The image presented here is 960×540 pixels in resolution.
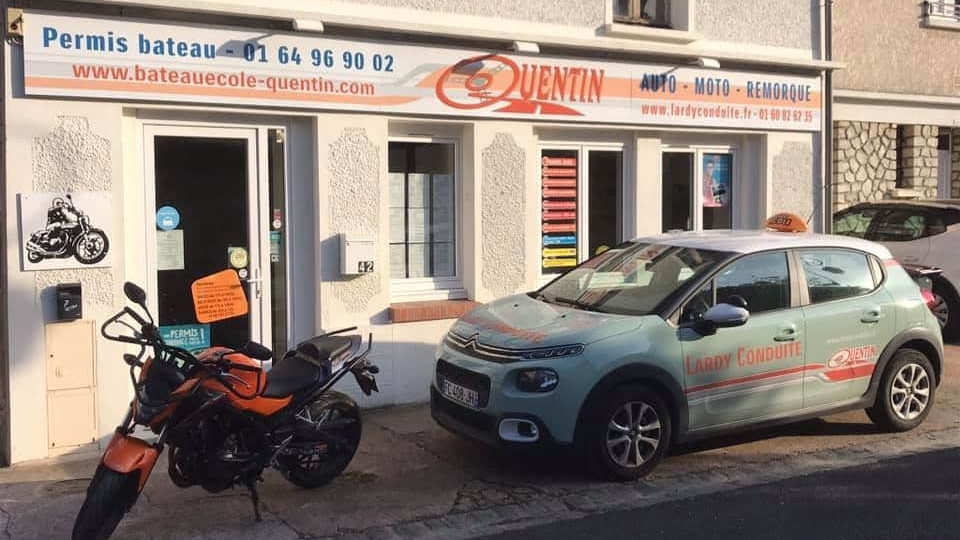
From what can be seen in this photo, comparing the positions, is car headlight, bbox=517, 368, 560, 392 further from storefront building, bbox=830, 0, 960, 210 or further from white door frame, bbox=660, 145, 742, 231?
storefront building, bbox=830, 0, 960, 210

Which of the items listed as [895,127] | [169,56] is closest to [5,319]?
[169,56]

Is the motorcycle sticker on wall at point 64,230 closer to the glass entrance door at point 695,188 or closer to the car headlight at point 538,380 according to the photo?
the car headlight at point 538,380

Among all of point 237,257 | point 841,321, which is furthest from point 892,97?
point 237,257

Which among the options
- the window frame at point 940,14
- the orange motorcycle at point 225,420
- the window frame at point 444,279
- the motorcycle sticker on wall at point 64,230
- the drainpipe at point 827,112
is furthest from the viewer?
the window frame at point 940,14

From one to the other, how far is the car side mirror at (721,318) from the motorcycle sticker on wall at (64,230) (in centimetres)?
420

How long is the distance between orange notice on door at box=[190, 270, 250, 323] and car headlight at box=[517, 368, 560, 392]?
285cm

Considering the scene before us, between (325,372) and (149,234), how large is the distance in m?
2.36

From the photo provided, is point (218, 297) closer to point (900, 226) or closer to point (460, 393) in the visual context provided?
point (460, 393)

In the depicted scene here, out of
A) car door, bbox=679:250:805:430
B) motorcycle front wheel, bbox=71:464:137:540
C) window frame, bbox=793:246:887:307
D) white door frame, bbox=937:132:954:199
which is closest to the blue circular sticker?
motorcycle front wheel, bbox=71:464:137:540

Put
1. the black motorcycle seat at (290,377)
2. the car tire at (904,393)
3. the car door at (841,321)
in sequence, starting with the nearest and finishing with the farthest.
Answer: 1. the black motorcycle seat at (290,377)
2. the car door at (841,321)
3. the car tire at (904,393)

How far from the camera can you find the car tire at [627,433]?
20.5 feet

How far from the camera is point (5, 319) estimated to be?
22.6 feet

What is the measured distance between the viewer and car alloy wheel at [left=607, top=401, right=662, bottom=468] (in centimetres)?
634

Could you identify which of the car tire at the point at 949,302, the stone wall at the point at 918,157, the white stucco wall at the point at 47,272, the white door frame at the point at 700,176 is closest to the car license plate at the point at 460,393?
the white stucco wall at the point at 47,272
